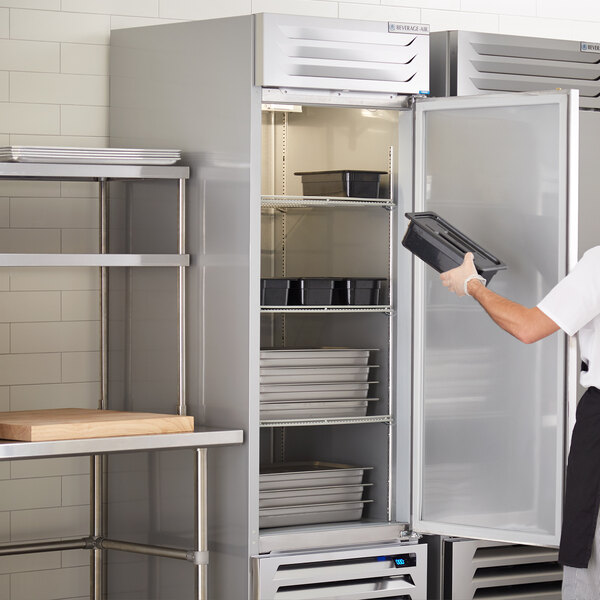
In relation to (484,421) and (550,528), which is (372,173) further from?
(550,528)

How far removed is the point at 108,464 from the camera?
363 centimetres

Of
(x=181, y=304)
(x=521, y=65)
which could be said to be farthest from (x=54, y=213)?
(x=521, y=65)

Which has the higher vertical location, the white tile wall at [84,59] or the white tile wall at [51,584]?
the white tile wall at [84,59]

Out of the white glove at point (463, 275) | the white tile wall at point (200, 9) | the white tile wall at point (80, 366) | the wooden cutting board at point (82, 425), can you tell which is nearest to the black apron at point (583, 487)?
the white glove at point (463, 275)

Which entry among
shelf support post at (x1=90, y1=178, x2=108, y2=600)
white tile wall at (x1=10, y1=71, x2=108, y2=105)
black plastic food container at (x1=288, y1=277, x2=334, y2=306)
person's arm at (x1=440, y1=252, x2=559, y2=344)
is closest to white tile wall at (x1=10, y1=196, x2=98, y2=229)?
shelf support post at (x1=90, y1=178, x2=108, y2=600)

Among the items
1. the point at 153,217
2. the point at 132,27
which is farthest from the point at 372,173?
the point at 132,27

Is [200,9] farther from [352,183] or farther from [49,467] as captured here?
[49,467]

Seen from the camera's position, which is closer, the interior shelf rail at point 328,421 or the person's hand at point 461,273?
the person's hand at point 461,273

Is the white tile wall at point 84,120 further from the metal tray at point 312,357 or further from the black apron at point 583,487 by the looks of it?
the black apron at point 583,487

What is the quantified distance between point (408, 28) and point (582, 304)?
3.53ft

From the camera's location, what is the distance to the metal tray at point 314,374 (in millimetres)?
3271

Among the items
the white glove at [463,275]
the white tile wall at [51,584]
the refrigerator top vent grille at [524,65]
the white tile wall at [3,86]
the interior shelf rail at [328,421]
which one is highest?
the refrigerator top vent grille at [524,65]

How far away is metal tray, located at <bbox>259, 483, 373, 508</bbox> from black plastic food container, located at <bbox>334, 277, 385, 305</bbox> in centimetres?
61

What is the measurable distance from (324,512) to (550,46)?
5.81 feet
